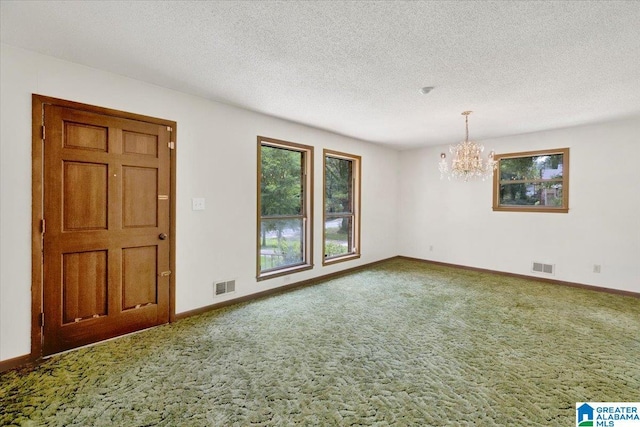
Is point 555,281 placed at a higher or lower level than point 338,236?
lower

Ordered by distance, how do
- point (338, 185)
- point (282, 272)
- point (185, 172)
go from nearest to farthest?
1. point (185, 172)
2. point (282, 272)
3. point (338, 185)

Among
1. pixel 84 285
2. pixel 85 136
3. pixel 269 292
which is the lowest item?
pixel 269 292

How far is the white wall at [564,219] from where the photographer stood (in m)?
4.23

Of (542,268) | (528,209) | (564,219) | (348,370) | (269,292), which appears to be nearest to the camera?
(348,370)

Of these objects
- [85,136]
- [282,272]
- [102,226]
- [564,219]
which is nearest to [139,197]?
[102,226]

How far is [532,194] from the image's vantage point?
5.10 m

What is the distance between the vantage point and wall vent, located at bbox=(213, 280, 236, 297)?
Result: 3.57 meters

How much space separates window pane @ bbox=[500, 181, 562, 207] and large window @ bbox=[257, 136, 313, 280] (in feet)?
12.0

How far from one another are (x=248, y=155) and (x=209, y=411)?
2.88 m

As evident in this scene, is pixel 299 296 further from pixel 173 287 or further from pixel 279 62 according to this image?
pixel 279 62

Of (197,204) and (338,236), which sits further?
(338,236)

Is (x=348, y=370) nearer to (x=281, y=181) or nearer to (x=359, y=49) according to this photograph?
(x=359, y=49)

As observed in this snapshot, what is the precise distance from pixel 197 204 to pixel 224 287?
109 cm

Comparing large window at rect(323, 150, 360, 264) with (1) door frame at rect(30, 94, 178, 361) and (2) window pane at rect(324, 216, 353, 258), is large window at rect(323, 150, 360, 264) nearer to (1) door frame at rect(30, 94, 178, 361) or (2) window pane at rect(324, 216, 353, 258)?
(2) window pane at rect(324, 216, 353, 258)
